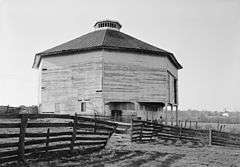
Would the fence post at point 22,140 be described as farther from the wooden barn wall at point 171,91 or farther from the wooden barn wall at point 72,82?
the wooden barn wall at point 171,91

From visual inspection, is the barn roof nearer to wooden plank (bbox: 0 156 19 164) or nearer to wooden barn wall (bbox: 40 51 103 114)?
wooden barn wall (bbox: 40 51 103 114)

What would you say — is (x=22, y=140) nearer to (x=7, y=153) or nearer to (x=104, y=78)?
(x=7, y=153)

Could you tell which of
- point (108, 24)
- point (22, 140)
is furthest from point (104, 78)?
point (22, 140)

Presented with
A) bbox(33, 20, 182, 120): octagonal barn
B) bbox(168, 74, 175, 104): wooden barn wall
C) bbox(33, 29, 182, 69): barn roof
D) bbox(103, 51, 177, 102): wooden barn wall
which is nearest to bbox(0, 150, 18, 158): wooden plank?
bbox(33, 20, 182, 120): octagonal barn

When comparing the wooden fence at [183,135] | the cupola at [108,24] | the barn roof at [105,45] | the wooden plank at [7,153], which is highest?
the cupola at [108,24]

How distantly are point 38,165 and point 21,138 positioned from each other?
2.70 feet

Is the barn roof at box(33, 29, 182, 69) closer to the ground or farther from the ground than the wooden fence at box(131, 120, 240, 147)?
farther from the ground

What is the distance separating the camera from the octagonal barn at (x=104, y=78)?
101 ft

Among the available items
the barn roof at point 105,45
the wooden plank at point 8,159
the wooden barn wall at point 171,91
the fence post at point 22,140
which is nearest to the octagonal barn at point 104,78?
the barn roof at point 105,45

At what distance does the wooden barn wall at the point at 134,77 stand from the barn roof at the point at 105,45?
0.61 m

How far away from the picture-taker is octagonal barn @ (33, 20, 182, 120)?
3070 cm

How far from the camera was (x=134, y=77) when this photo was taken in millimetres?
31594

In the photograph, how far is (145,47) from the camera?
33469 mm

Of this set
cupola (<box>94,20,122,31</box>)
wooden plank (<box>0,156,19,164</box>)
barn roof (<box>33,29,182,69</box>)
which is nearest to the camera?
wooden plank (<box>0,156,19,164</box>)
